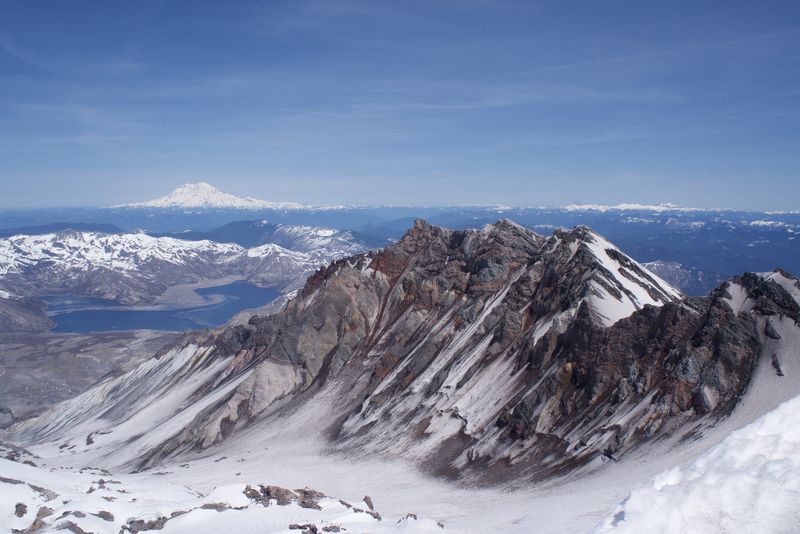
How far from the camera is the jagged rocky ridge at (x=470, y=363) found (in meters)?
53.6

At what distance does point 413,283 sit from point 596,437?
55140 mm

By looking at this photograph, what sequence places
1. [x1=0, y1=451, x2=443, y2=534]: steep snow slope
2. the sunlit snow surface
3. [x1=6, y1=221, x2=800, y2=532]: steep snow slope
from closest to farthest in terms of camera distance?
the sunlit snow surface
[x1=0, y1=451, x2=443, y2=534]: steep snow slope
[x1=6, y1=221, x2=800, y2=532]: steep snow slope

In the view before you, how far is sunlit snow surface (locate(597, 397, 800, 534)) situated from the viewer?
16609mm

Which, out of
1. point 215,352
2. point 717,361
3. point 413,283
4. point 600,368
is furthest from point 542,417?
point 215,352

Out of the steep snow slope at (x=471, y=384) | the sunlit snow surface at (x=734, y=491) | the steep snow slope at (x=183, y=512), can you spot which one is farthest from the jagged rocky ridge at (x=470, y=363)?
the sunlit snow surface at (x=734, y=491)

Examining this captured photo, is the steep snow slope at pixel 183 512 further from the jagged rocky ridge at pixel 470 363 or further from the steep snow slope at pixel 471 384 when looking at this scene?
the jagged rocky ridge at pixel 470 363

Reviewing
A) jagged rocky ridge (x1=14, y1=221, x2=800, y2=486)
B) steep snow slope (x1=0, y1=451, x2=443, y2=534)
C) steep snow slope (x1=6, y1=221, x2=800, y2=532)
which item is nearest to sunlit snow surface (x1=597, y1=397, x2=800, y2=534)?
steep snow slope (x1=6, y1=221, x2=800, y2=532)

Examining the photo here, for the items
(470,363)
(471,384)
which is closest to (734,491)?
(471,384)

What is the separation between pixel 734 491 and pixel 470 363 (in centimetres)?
5997

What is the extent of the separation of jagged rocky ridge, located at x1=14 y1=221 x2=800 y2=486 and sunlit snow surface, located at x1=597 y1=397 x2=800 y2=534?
2982cm

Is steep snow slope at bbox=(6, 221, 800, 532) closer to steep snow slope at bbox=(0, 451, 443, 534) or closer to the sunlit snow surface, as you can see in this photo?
steep snow slope at bbox=(0, 451, 443, 534)

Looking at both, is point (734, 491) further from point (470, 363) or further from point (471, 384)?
point (470, 363)

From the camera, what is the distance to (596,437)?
51750 mm

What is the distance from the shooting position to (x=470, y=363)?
3036 inches
